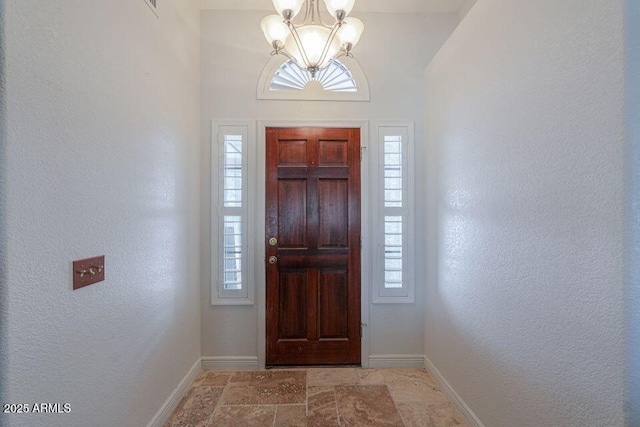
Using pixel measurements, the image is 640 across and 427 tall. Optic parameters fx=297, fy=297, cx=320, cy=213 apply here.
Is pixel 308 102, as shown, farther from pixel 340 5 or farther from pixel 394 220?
pixel 394 220

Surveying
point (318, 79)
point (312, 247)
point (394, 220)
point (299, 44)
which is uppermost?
point (318, 79)

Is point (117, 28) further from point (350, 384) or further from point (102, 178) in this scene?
point (350, 384)

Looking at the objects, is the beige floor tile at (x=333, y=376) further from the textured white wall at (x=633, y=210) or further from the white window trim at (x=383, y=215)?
the textured white wall at (x=633, y=210)

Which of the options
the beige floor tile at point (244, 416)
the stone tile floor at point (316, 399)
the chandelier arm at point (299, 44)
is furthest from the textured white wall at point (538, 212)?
the beige floor tile at point (244, 416)

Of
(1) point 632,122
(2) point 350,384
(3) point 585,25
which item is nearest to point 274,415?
(2) point 350,384

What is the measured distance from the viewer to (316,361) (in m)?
2.67

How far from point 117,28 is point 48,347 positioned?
149 cm

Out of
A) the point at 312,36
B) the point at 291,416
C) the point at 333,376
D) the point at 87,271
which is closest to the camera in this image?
the point at 87,271

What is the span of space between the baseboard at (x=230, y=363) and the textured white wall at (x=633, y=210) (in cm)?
241

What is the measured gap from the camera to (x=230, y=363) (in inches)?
103

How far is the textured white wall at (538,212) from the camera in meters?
1.02

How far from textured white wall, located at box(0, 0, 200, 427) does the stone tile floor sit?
0.34 meters

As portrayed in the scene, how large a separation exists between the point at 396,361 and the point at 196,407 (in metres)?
1.66

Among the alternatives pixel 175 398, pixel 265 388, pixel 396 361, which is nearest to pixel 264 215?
pixel 265 388
